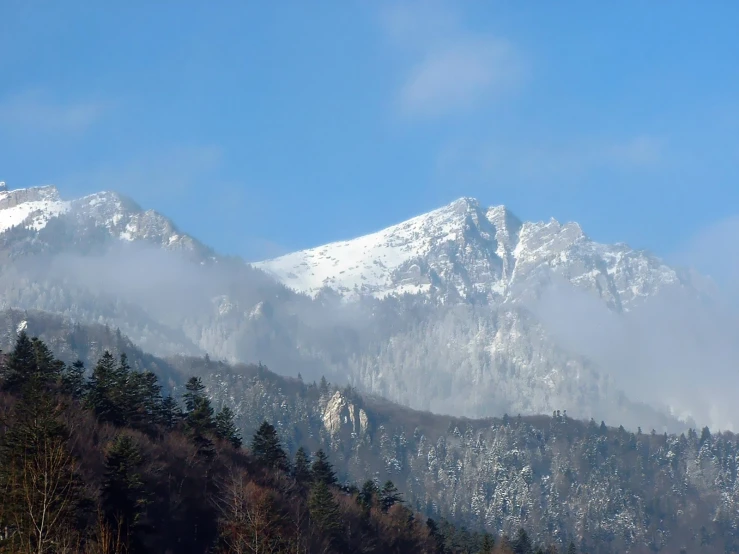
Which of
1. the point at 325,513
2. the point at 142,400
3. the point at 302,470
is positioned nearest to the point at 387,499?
the point at 302,470

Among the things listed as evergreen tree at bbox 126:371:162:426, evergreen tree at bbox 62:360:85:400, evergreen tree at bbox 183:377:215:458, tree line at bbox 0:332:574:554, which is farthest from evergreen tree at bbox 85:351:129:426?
evergreen tree at bbox 183:377:215:458

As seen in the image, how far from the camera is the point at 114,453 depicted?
69.9 metres

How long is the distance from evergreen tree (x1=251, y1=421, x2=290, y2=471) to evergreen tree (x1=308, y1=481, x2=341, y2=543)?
18.4 m

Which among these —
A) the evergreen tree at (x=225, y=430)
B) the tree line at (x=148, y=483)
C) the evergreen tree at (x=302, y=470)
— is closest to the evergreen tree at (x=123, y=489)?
the tree line at (x=148, y=483)

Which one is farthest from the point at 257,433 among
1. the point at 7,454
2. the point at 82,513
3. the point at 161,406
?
the point at 7,454

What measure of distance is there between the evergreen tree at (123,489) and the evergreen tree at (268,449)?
164ft

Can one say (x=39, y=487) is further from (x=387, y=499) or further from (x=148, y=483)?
(x=387, y=499)

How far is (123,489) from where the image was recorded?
66.5 metres

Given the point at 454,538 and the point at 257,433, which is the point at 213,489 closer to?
the point at 257,433

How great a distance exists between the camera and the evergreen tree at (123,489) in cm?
6316

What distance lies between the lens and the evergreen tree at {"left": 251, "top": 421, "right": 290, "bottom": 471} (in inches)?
4857

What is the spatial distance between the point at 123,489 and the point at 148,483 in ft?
53.4

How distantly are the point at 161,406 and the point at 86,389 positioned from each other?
9558 mm

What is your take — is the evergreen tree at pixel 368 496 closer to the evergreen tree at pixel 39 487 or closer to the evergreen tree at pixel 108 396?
the evergreen tree at pixel 108 396
